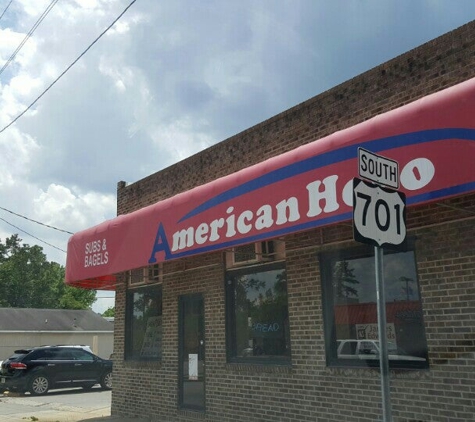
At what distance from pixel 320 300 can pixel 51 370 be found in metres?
14.3

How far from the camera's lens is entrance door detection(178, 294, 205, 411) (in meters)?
10.2

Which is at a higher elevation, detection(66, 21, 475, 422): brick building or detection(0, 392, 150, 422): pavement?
detection(66, 21, 475, 422): brick building

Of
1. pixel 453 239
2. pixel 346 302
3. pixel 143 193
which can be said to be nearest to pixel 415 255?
pixel 453 239

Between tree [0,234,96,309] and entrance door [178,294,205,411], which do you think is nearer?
entrance door [178,294,205,411]

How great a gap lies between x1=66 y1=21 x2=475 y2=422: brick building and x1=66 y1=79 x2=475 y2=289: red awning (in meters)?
0.02

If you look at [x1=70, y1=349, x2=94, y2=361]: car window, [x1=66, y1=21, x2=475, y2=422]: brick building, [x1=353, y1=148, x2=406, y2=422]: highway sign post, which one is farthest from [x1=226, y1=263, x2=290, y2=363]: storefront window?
[x1=70, y1=349, x2=94, y2=361]: car window

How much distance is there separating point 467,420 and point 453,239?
78.7 inches

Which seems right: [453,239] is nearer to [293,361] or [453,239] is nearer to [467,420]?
[467,420]

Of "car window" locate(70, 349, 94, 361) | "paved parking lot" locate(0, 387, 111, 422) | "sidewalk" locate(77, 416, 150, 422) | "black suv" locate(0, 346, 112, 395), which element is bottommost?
"paved parking lot" locate(0, 387, 111, 422)

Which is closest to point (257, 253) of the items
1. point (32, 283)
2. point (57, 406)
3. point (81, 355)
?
point (57, 406)

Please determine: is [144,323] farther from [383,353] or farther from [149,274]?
[383,353]

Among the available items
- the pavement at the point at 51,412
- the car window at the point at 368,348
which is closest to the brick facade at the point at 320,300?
the car window at the point at 368,348

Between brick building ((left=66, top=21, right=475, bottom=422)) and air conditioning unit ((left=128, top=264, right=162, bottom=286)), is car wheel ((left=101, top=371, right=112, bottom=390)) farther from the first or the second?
air conditioning unit ((left=128, top=264, right=162, bottom=286))

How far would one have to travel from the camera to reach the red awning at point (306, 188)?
19.3 feet
